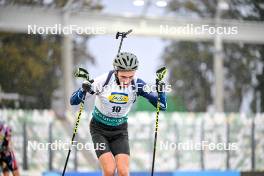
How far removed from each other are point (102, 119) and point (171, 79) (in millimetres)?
2341

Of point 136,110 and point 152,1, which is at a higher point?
point 152,1

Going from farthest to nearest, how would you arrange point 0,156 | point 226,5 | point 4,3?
point 226,5 < point 4,3 < point 0,156

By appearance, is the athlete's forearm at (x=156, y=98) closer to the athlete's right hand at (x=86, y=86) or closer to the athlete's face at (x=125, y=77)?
the athlete's face at (x=125, y=77)

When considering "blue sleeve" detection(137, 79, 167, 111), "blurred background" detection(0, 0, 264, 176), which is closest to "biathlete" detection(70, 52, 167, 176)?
"blue sleeve" detection(137, 79, 167, 111)

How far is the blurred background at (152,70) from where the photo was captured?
24.4 feet

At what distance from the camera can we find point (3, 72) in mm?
7625

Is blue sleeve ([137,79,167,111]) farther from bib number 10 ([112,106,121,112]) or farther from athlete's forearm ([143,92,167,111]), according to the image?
bib number 10 ([112,106,121,112])

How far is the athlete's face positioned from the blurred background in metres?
1.79

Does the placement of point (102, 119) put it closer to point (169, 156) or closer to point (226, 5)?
point (169, 156)

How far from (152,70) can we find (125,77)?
1869 millimetres

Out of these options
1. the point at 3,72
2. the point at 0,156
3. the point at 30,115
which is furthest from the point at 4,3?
the point at 0,156

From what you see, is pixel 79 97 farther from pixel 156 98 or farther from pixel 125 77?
pixel 156 98

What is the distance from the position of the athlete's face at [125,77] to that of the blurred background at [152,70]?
5.87ft

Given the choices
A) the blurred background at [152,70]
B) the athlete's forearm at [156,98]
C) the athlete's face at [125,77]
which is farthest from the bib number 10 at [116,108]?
the blurred background at [152,70]
